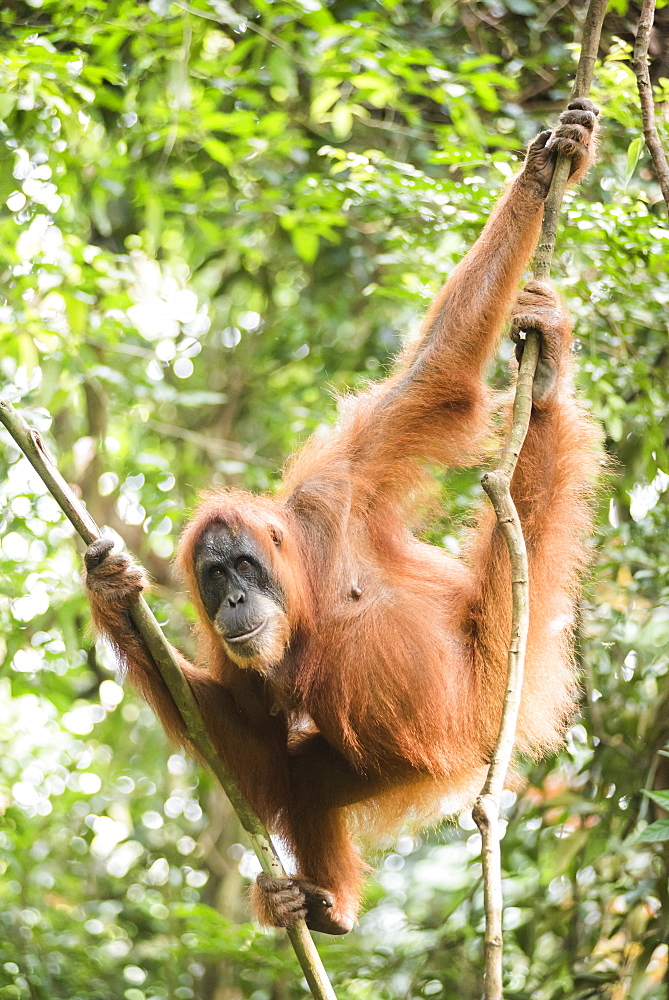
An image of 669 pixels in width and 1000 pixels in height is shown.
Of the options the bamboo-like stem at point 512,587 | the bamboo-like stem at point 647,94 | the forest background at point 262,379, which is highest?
the bamboo-like stem at point 647,94

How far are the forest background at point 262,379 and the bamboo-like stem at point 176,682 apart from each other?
0.68m

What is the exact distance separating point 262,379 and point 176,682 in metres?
4.22

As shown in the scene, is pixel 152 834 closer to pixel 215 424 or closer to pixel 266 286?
pixel 215 424

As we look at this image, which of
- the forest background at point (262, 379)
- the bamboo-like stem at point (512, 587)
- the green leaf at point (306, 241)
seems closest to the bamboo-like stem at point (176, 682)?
the bamboo-like stem at point (512, 587)

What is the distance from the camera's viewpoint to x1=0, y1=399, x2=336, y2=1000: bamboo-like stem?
260 cm

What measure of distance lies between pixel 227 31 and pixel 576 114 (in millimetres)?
2885

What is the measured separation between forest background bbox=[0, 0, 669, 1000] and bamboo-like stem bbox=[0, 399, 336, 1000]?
68 centimetres

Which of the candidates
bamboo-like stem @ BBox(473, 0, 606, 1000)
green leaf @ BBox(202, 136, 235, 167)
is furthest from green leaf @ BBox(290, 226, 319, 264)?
bamboo-like stem @ BBox(473, 0, 606, 1000)

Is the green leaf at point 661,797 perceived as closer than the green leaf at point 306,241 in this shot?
Yes

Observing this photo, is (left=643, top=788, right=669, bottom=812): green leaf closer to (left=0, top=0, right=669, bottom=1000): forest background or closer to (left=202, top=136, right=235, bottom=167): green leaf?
(left=0, top=0, right=669, bottom=1000): forest background

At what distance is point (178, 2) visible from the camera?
453cm

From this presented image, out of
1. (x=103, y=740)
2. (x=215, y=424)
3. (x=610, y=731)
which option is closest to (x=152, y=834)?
(x=103, y=740)

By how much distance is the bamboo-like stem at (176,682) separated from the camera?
260 centimetres

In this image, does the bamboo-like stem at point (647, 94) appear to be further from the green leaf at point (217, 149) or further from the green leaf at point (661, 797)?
the green leaf at point (217, 149)
